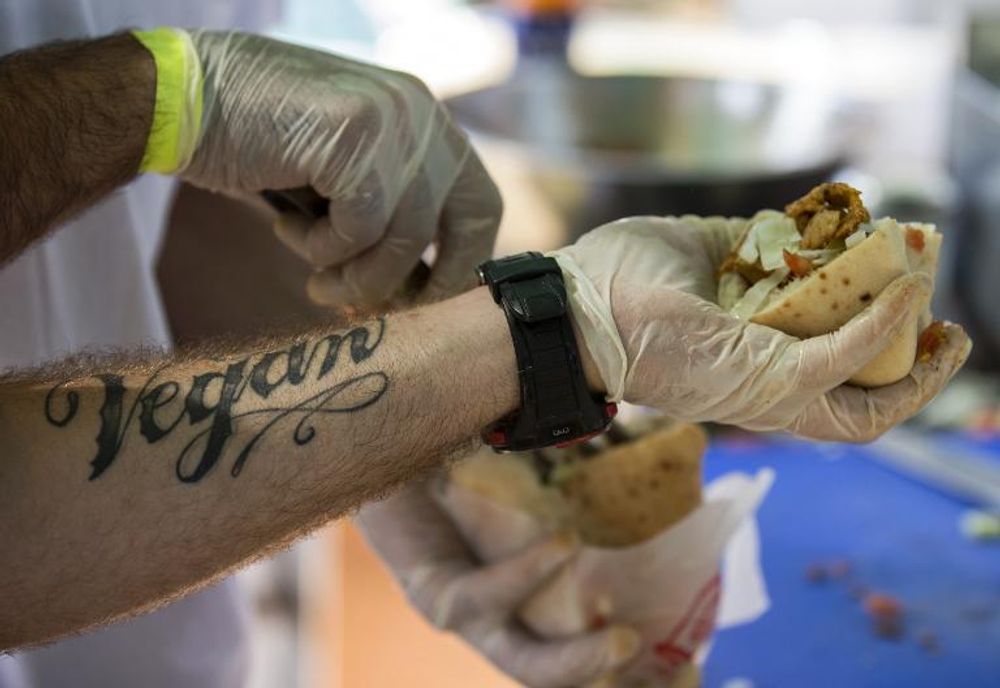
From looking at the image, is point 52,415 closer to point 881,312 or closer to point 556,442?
point 556,442

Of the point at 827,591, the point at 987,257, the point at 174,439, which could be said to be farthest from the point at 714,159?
the point at 174,439

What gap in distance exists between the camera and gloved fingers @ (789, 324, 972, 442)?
41.3 inches

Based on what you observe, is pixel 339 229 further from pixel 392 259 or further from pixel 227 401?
pixel 227 401

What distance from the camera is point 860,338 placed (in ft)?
3.17

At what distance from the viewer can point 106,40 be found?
4.05 ft

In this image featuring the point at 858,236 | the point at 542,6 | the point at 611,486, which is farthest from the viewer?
the point at 542,6

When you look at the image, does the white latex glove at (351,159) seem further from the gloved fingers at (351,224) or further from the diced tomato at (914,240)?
the diced tomato at (914,240)

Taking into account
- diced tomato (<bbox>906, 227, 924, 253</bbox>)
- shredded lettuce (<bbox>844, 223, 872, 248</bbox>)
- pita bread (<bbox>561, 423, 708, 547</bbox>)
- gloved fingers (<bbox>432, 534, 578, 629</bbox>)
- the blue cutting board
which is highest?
shredded lettuce (<bbox>844, 223, 872, 248</bbox>)

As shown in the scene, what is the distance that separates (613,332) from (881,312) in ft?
0.77

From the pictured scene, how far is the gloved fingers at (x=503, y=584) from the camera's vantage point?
4.26 ft

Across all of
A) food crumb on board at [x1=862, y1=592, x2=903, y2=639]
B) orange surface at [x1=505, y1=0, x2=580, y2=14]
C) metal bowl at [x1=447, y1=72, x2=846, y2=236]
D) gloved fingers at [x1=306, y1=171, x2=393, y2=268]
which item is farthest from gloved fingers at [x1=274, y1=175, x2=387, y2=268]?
orange surface at [x1=505, y1=0, x2=580, y2=14]

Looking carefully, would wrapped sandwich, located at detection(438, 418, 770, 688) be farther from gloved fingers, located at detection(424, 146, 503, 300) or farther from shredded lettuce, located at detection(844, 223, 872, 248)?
shredded lettuce, located at detection(844, 223, 872, 248)

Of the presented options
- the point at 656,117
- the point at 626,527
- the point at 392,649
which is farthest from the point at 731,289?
the point at 656,117

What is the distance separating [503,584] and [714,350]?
1.47ft
